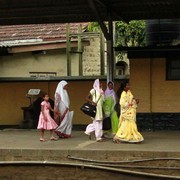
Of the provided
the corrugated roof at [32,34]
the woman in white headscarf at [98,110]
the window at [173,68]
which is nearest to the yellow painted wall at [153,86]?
the window at [173,68]

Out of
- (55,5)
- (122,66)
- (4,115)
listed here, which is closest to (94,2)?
(55,5)

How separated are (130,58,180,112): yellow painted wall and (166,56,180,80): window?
13cm

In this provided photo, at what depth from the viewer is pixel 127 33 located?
19.6m

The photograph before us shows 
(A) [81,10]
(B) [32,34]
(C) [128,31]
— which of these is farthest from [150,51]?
(B) [32,34]

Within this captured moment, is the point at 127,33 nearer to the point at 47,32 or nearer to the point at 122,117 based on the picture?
the point at 47,32

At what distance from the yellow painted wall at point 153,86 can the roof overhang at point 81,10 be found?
4.48 ft

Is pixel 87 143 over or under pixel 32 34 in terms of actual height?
under

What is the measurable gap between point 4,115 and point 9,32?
505 cm

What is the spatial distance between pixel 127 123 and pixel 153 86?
3.20 metres

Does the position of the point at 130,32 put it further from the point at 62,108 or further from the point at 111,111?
the point at 62,108

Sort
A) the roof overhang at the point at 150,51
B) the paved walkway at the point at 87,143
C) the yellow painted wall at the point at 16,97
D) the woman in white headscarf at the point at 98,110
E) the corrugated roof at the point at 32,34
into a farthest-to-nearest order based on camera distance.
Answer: the corrugated roof at the point at 32,34 < the yellow painted wall at the point at 16,97 < the roof overhang at the point at 150,51 < the woman in white headscarf at the point at 98,110 < the paved walkway at the point at 87,143

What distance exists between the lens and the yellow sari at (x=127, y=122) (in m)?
10.5

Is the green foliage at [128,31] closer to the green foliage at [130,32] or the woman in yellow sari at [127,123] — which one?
the green foliage at [130,32]

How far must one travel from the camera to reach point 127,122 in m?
10.6
